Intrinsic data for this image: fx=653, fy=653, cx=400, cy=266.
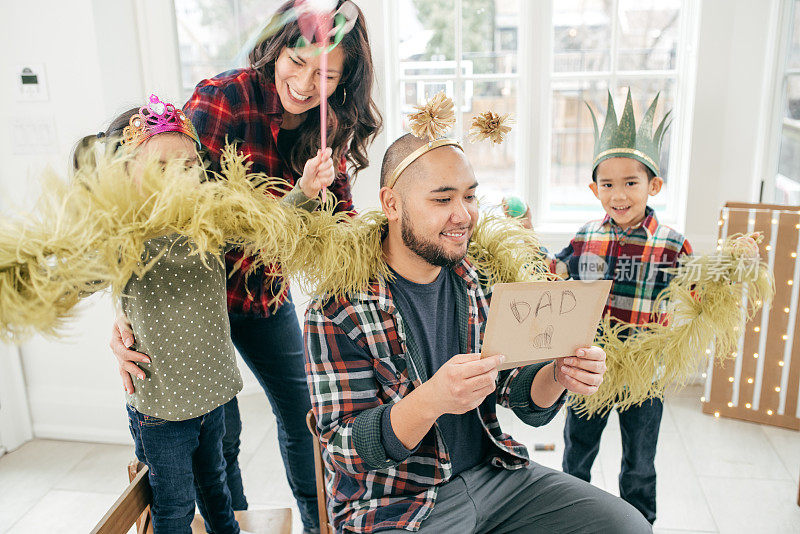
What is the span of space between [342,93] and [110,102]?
1385mm

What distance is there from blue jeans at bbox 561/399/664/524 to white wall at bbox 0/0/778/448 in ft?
4.82

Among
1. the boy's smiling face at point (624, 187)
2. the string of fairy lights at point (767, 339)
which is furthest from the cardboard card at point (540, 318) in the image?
the string of fairy lights at point (767, 339)

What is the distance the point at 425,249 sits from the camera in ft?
5.09

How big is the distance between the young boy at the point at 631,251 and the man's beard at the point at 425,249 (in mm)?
726

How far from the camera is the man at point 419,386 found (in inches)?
57.1

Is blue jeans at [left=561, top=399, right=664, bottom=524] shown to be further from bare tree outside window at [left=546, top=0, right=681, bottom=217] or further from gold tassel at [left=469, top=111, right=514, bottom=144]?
bare tree outside window at [left=546, top=0, right=681, bottom=217]

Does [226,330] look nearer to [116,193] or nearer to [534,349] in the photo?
[116,193]

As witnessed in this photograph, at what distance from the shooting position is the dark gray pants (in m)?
1.50

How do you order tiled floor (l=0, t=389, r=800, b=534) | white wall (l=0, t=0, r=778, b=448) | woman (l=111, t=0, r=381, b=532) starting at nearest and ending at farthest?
woman (l=111, t=0, r=381, b=532) → tiled floor (l=0, t=389, r=800, b=534) → white wall (l=0, t=0, r=778, b=448)

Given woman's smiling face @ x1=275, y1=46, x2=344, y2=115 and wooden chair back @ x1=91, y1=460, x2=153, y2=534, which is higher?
woman's smiling face @ x1=275, y1=46, x2=344, y2=115

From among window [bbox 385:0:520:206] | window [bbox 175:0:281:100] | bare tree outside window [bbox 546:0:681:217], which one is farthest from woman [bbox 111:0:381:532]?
bare tree outside window [bbox 546:0:681:217]

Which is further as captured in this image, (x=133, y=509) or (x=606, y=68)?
(x=606, y=68)

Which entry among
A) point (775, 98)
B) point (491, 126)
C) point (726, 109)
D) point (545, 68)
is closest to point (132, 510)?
point (491, 126)

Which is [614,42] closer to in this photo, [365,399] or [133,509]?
[365,399]
